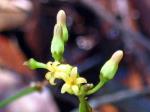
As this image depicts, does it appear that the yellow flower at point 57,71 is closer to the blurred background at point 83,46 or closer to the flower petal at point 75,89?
the flower petal at point 75,89

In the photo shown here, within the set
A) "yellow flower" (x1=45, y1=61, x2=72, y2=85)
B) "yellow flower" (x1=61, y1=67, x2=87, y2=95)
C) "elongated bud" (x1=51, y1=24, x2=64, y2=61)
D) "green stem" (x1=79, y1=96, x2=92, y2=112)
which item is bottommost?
"green stem" (x1=79, y1=96, x2=92, y2=112)

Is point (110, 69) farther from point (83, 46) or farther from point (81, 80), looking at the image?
point (83, 46)

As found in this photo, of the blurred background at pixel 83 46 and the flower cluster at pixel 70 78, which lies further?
the blurred background at pixel 83 46

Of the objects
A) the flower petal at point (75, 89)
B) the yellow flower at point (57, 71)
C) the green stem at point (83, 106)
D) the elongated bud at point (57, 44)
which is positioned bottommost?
the green stem at point (83, 106)

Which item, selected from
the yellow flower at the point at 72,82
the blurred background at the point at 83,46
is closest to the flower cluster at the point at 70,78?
the yellow flower at the point at 72,82

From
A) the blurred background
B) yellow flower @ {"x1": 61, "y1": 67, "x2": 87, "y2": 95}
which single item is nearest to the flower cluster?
yellow flower @ {"x1": 61, "y1": 67, "x2": 87, "y2": 95}

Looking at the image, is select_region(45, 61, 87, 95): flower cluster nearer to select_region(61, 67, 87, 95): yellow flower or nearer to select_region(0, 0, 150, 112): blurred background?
select_region(61, 67, 87, 95): yellow flower
